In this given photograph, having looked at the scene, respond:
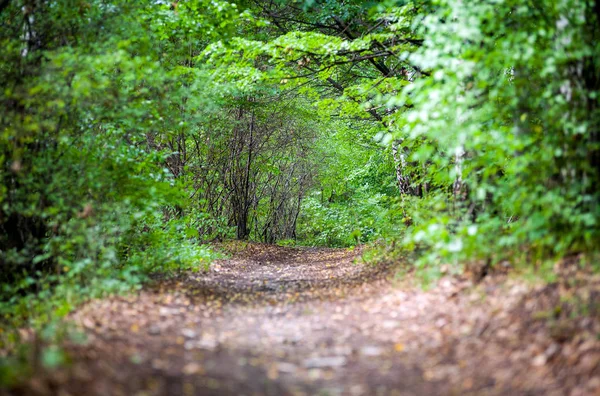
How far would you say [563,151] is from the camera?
5246 mm

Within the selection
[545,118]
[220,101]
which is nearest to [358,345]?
[545,118]

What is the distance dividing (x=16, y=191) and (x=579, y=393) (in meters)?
6.82

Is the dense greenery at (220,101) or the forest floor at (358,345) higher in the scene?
the dense greenery at (220,101)

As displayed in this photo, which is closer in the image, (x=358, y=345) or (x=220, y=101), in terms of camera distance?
(x=358, y=345)

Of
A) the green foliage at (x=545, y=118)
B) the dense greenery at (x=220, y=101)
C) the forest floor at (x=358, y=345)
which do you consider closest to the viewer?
the forest floor at (x=358, y=345)

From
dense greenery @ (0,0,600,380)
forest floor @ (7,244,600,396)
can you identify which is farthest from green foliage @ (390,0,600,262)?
forest floor @ (7,244,600,396)

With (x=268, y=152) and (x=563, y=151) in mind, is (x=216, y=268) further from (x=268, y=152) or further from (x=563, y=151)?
(x=268, y=152)

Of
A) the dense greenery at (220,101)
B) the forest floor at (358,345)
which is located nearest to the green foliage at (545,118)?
the dense greenery at (220,101)

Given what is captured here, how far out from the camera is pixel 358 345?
15.7 feet

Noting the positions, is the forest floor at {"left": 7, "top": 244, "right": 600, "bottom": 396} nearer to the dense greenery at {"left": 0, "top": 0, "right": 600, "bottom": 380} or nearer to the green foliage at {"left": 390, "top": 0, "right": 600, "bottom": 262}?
the green foliage at {"left": 390, "top": 0, "right": 600, "bottom": 262}

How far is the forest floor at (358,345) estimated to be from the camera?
11.6 ft

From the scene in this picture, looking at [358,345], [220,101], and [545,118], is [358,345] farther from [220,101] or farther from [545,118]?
[220,101]

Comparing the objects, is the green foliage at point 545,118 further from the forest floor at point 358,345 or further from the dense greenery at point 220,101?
the forest floor at point 358,345

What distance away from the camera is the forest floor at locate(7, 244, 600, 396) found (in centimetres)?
352
